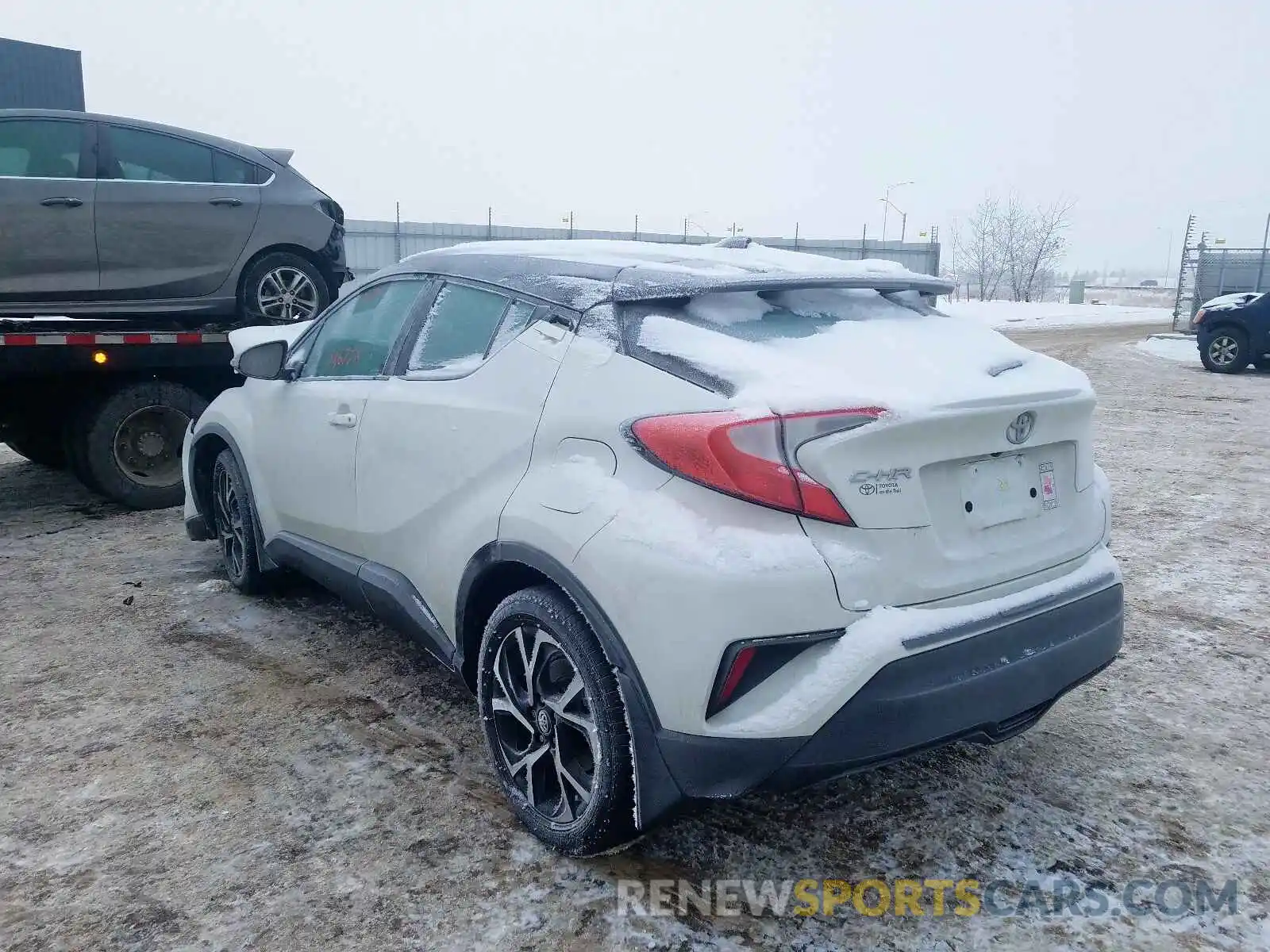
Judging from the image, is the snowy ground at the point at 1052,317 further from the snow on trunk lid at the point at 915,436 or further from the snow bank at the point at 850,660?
the snow bank at the point at 850,660

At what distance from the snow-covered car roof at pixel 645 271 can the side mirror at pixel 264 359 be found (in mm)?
813

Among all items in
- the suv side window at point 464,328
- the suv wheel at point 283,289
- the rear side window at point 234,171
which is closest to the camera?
the suv side window at point 464,328

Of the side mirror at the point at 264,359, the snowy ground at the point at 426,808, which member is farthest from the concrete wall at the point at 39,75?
the snowy ground at the point at 426,808

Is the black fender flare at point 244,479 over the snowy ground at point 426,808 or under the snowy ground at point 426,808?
over

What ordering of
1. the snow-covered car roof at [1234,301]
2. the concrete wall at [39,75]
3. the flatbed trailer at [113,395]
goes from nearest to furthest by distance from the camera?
1. the flatbed trailer at [113,395]
2. the snow-covered car roof at [1234,301]
3. the concrete wall at [39,75]

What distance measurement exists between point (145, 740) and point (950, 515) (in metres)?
2.58

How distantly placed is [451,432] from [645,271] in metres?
0.73

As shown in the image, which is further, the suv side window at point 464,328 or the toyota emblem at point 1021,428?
the suv side window at point 464,328

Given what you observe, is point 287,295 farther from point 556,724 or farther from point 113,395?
point 556,724

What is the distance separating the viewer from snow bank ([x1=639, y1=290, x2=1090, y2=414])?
7.11 ft

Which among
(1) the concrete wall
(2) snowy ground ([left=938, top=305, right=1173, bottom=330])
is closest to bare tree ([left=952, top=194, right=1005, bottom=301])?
(2) snowy ground ([left=938, top=305, right=1173, bottom=330])

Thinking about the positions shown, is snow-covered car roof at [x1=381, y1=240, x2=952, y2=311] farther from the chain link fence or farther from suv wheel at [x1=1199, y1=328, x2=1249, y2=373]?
the chain link fence

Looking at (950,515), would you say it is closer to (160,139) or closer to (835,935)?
(835,935)

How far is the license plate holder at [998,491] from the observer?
90.4 inches
